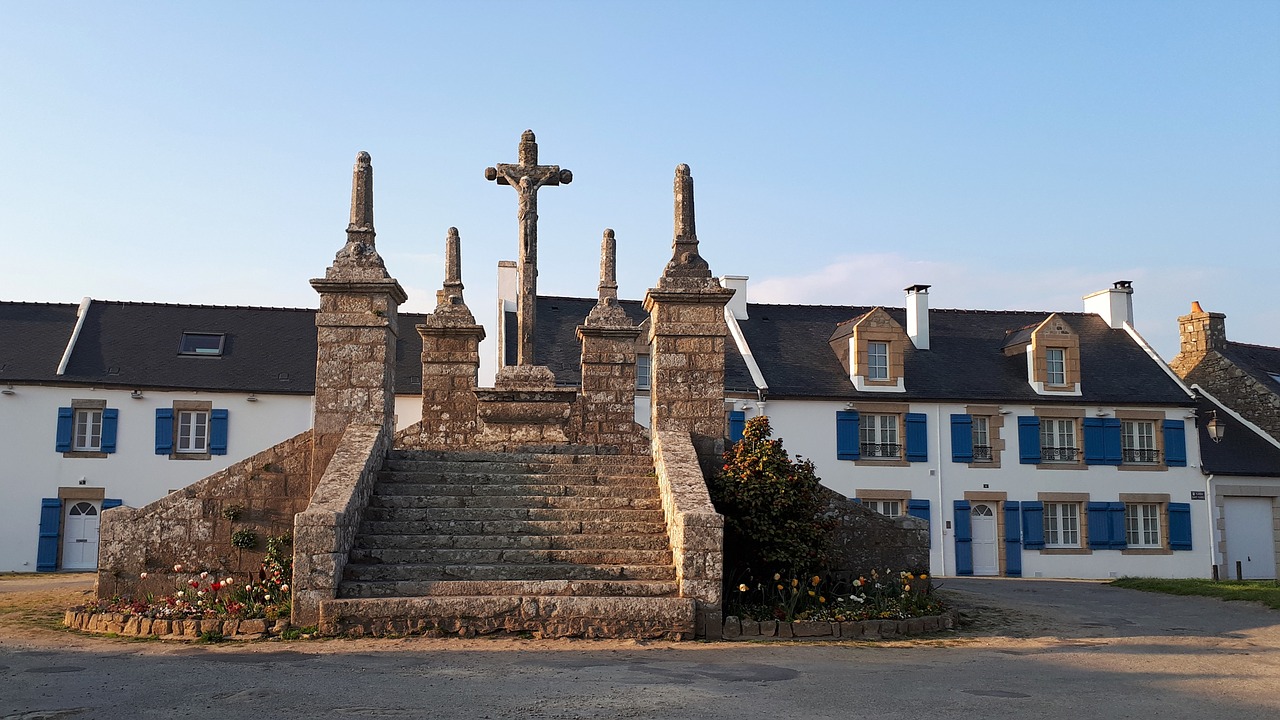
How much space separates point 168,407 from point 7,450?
10.8ft

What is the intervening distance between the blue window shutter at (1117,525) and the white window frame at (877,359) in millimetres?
5894

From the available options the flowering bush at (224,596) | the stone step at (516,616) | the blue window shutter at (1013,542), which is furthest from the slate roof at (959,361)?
the stone step at (516,616)

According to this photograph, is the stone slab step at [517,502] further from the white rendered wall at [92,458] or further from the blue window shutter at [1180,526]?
the blue window shutter at [1180,526]

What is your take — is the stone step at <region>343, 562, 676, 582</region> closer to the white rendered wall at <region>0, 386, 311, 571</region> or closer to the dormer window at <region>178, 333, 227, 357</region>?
the white rendered wall at <region>0, 386, 311, 571</region>

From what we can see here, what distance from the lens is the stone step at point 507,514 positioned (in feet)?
35.3

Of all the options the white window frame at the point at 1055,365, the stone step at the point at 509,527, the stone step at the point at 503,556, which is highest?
the white window frame at the point at 1055,365

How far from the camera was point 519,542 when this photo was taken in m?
10.3

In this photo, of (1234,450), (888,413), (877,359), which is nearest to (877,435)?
(888,413)

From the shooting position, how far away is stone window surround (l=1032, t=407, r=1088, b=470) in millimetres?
25297

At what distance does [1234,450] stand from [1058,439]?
14.4 feet

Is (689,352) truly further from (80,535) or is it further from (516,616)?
(80,535)

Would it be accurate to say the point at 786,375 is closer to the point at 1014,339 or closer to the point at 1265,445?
the point at 1014,339

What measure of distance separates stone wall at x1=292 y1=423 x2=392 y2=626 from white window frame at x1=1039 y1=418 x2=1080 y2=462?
749 inches

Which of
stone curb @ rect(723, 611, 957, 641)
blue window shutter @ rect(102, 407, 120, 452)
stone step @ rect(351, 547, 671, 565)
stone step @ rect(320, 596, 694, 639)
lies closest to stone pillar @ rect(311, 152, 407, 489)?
stone step @ rect(351, 547, 671, 565)
